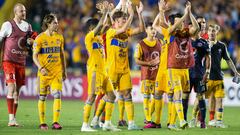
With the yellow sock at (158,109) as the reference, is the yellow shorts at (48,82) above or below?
above

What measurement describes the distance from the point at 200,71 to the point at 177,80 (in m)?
1.28

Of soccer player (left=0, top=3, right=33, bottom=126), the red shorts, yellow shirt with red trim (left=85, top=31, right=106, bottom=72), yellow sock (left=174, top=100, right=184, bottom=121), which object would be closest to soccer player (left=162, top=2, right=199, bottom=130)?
yellow sock (left=174, top=100, right=184, bottom=121)

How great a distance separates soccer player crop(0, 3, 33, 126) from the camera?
53.5ft

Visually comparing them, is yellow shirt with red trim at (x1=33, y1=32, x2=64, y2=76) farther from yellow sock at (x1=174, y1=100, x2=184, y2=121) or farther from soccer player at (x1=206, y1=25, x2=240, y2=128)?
soccer player at (x1=206, y1=25, x2=240, y2=128)

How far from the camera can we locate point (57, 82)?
50.2ft

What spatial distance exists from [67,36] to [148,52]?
47.5ft

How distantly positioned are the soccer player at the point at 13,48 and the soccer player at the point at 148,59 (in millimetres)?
2469

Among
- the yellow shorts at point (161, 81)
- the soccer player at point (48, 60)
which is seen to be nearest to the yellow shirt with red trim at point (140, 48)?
the yellow shorts at point (161, 81)

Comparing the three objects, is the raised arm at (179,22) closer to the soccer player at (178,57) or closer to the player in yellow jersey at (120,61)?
the soccer player at (178,57)

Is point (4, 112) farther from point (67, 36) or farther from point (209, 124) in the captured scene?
point (67, 36)

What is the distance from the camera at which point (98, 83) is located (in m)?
14.7

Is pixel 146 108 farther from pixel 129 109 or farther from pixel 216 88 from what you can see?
pixel 216 88

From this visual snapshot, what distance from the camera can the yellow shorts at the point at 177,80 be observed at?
1508cm

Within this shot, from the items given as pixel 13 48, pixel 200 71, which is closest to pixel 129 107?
pixel 200 71
